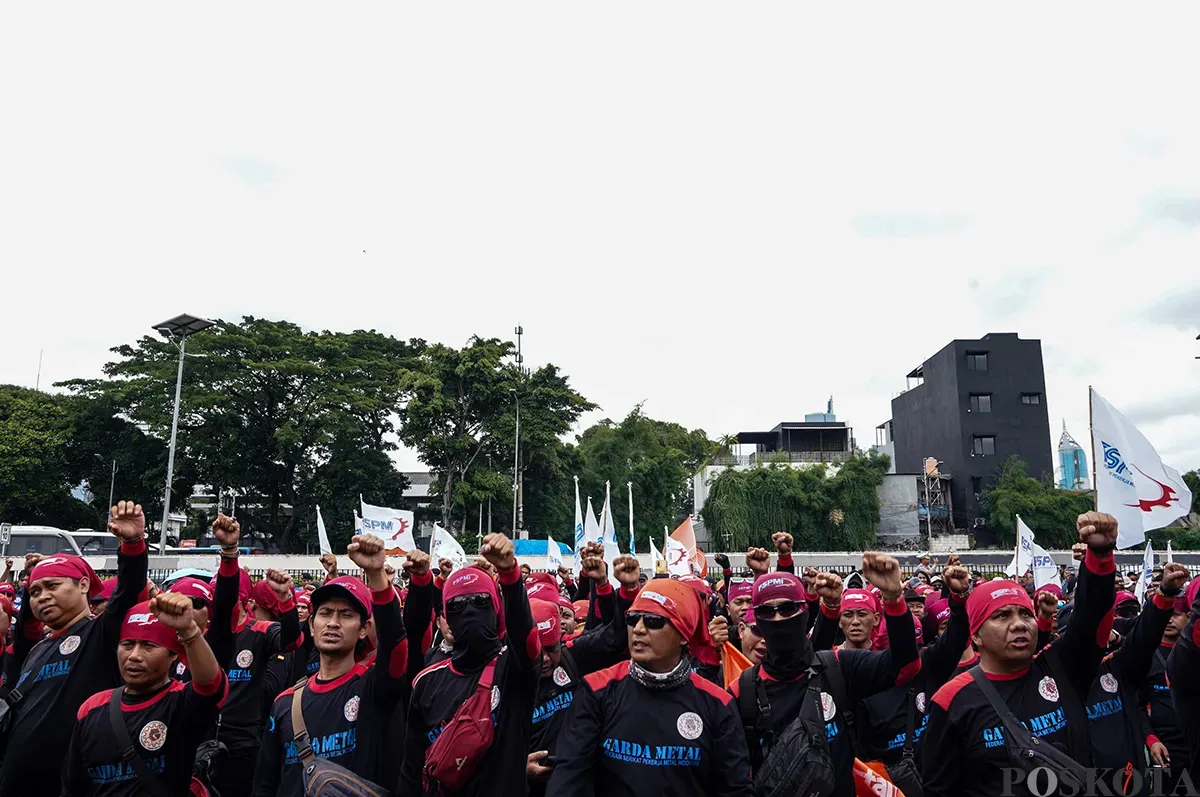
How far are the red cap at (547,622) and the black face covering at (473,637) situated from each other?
68 centimetres

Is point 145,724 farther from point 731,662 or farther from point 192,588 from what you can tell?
point 731,662

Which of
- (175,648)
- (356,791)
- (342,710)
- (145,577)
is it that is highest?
(145,577)

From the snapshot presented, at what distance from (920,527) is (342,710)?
48.4 m

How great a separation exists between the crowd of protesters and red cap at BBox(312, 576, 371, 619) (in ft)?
0.04

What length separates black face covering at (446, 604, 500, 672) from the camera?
13.5ft

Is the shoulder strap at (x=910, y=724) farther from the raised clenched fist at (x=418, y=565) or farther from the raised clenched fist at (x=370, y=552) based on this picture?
the raised clenched fist at (x=370, y=552)

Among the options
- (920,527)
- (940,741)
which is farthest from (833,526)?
(940,741)

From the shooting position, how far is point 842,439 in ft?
205

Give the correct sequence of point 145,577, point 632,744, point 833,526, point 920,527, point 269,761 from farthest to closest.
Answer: point 920,527 → point 833,526 → point 145,577 → point 269,761 → point 632,744

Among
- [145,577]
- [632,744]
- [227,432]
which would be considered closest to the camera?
[632,744]

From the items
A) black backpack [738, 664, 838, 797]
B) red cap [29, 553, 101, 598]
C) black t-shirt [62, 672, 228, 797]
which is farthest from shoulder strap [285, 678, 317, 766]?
black backpack [738, 664, 838, 797]

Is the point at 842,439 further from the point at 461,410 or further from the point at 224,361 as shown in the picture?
the point at 224,361

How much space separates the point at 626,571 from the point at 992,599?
2.05 m

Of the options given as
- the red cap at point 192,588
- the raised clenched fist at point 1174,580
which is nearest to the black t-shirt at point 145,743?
the red cap at point 192,588
